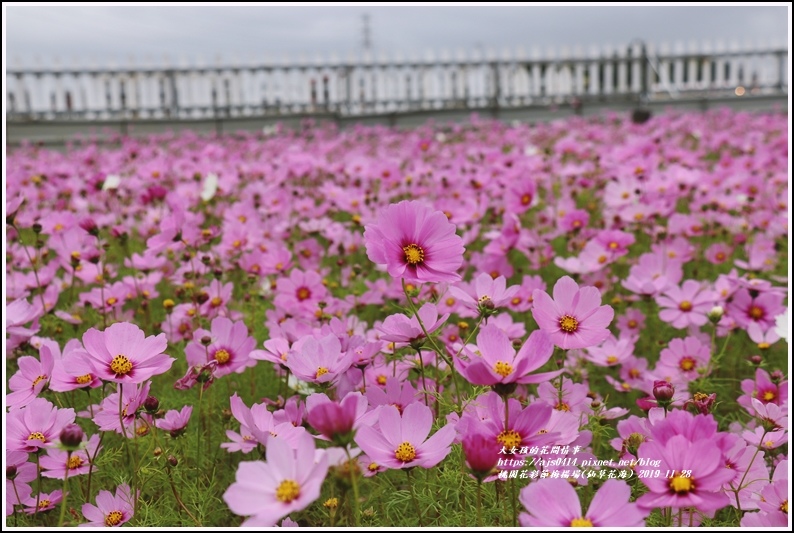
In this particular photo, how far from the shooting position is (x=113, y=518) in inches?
32.0

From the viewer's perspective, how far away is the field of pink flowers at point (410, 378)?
2.07 ft

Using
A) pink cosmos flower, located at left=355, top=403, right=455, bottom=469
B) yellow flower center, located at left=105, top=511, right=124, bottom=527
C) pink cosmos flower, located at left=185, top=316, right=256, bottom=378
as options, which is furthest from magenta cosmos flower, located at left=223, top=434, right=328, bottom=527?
pink cosmos flower, located at left=185, top=316, right=256, bottom=378

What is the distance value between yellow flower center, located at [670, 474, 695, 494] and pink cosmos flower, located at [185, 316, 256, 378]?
620 millimetres

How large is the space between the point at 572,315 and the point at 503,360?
137mm

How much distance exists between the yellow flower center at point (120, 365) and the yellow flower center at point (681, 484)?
1.98ft

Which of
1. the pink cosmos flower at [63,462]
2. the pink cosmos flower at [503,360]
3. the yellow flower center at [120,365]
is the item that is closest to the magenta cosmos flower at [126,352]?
the yellow flower center at [120,365]

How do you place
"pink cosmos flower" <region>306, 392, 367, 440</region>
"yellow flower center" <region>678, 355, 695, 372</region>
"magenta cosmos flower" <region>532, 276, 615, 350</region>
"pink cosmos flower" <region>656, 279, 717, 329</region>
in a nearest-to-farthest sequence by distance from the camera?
"pink cosmos flower" <region>306, 392, 367, 440</region> → "magenta cosmos flower" <region>532, 276, 615, 350</region> → "yellow flower center" <region>678, 355, 695, 372</region> → "pink cosmos flower" <region>656, 279, 717, 329</region>

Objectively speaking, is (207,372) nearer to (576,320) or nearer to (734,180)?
(576,320)

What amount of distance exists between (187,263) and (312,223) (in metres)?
0.51

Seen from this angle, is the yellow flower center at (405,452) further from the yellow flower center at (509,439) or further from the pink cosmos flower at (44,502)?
the pink cosmos flower at (44,502)

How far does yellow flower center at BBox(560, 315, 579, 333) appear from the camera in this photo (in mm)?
779

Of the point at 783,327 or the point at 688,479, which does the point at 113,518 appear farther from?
the point at 783,327

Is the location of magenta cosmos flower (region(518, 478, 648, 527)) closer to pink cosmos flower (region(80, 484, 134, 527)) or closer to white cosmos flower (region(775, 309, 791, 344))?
pink cosmos flower (region(80, 484, 134, 527))

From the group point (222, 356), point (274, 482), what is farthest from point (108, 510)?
point (274, 482)
